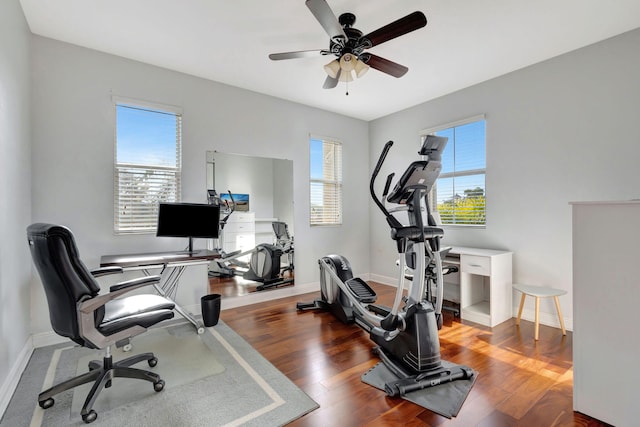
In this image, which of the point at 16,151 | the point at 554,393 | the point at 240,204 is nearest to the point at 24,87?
the point at 16,151

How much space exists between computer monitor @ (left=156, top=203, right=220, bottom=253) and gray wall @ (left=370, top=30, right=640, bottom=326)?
3.11 meters

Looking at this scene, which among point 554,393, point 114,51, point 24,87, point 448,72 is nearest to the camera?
point 554,393

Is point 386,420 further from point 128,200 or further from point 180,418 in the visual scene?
point 128,200

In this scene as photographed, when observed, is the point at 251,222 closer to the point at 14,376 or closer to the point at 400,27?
the point at 14,376

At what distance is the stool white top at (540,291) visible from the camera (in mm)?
2855

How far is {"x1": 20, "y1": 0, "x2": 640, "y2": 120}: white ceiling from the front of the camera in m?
2.35

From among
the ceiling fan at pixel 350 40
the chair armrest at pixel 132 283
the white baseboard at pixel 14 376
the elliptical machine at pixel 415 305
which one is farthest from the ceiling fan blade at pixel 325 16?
the white baseboard at pixel 14 376

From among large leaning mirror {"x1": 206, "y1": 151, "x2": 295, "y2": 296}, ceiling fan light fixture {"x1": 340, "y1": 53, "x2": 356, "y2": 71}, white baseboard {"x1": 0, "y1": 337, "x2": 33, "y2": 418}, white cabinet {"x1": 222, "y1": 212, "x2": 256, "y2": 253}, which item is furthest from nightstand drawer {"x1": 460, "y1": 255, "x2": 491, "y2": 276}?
white baseboard {"x1": 0, "y1": 337, "x2": 33, "y2": 418}

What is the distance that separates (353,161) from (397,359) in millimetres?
3441

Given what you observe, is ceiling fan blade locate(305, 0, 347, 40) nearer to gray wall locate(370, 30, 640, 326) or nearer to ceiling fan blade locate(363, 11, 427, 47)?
ceiling fan blade locate(363, 11, 427, 47)

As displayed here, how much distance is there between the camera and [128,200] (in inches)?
125

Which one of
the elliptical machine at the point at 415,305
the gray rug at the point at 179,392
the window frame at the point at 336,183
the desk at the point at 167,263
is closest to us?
the gray rug at the point at 179,392

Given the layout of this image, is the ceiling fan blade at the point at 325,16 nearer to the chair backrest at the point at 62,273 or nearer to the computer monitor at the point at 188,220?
the chair backrest at the point at 62,273

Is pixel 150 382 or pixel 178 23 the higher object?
pixel 178 23
